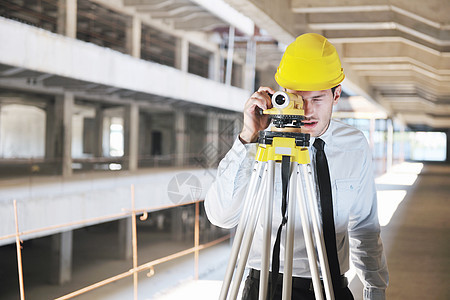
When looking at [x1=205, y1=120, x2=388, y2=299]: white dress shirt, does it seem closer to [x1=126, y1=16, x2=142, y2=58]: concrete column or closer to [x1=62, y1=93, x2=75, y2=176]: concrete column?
[x1=62, y1=93, x2=75, y2=176]: concrete column

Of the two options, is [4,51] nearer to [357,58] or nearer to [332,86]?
[357,58]

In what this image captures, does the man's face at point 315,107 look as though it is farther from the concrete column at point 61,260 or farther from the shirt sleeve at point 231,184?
the concrete column at point 61,260

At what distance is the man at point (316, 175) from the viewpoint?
138 centimetres

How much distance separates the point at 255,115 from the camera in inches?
52.9

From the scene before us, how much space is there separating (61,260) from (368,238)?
1825 cm

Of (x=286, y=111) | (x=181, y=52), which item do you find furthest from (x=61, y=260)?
(x=286, y=111)

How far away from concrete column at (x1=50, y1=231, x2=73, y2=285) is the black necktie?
1802 cm

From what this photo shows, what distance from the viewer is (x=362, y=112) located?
1587 cm

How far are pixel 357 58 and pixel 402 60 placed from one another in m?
0.71

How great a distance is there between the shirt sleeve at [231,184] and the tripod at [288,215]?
71 mm

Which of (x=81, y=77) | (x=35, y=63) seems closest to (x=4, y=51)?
(x=35, y=63)

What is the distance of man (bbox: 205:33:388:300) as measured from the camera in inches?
54.4

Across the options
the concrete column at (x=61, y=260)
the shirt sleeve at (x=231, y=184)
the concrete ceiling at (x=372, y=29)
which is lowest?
the concrete column at (x=61, y=260)

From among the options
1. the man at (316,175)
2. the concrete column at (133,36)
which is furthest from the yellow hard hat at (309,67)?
the concrete column at (133,36)
